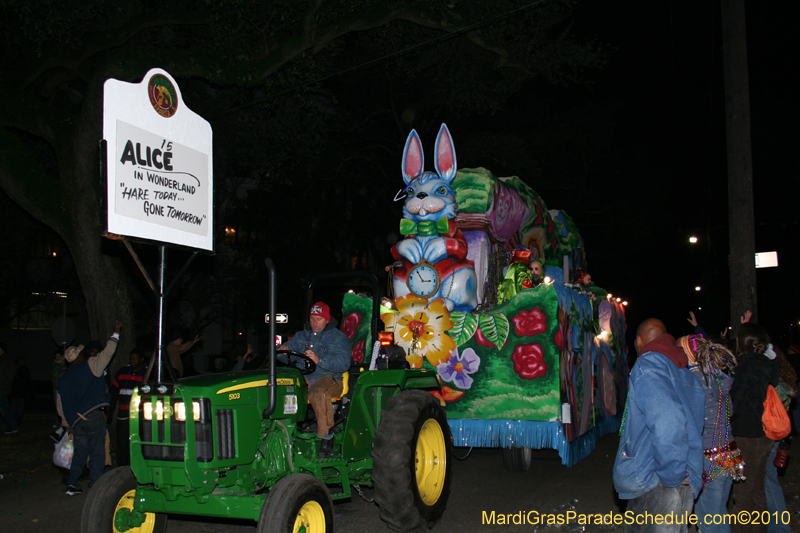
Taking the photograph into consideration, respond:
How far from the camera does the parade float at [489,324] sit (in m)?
7.47

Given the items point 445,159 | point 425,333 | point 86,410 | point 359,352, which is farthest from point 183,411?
point 445,159

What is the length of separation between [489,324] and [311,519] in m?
3.79

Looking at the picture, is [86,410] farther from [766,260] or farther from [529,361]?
[766,260]

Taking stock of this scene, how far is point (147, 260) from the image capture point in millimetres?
13984

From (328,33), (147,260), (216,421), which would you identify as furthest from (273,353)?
(147,260)

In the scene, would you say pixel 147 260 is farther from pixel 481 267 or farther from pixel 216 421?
pixel 216 421

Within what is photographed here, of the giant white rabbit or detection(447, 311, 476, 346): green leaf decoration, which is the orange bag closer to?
detection(447, 311, 476, 346): green leaf decoration

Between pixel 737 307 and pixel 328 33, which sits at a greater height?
pixel 328 33

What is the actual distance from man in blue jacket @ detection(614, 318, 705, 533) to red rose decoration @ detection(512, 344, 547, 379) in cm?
376

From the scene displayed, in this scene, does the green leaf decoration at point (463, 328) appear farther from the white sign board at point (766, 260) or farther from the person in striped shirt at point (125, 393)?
the white sign board at point (766, 260)

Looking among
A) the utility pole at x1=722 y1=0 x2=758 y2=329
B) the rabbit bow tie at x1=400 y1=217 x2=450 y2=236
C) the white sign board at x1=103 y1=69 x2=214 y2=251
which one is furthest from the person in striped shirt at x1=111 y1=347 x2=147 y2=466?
the utility pole at x1=722 y1=0 x2=758 y2=329

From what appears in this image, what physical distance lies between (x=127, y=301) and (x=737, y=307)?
8.94 metres

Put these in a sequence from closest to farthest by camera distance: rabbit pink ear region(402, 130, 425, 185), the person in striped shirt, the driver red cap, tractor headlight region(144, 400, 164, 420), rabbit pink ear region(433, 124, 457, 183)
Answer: tractor headlight region(144, 400, 164, 420)
the driver red cap
the person in striped shirt
rabbit pink ear region(433, 124, 457, 183)
rabbit pink ear region(402, 130, 425, 185)

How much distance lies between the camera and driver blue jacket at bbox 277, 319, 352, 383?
5766 millimetres
